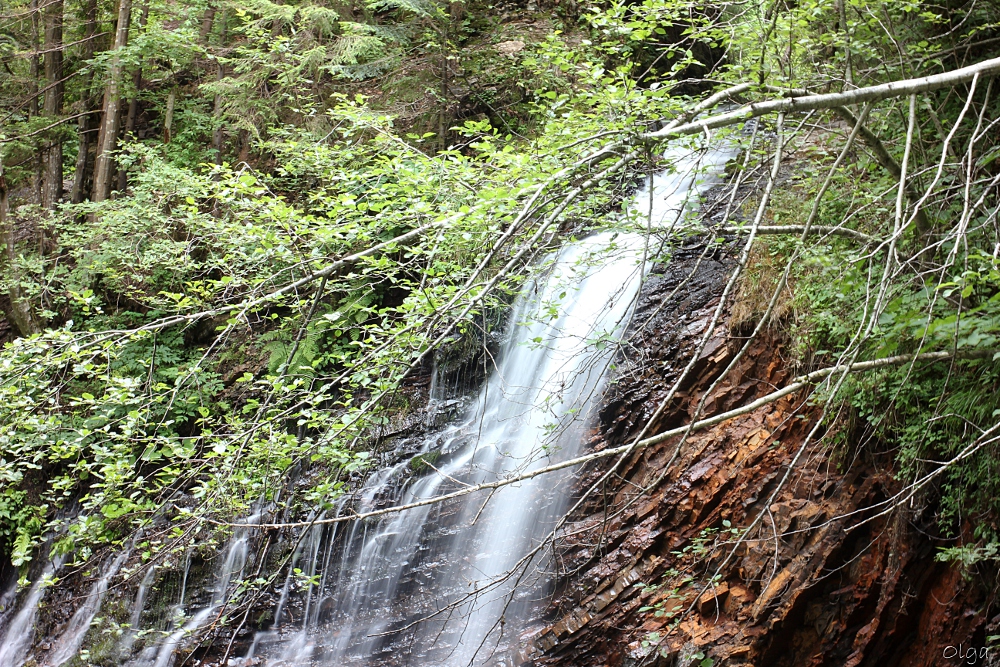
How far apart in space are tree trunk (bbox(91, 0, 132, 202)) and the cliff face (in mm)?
10016

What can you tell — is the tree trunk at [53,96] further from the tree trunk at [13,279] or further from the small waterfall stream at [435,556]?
the small waterfall stream at [435,556]

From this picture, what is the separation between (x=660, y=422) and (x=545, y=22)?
814 cm

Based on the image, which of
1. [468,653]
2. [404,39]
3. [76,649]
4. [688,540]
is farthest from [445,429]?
[404,39]

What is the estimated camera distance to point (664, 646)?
4844 mm

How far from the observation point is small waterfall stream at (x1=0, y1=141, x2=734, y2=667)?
20.9 feet

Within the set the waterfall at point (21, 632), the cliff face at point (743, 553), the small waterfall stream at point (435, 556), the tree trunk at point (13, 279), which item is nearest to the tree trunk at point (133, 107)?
the tree trunk at point (13, 279)

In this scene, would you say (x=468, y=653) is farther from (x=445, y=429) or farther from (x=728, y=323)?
(x=728, y=323)

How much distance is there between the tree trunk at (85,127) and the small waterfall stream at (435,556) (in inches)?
316

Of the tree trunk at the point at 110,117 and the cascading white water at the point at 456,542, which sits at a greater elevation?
the tree trunk at the point at 110,117

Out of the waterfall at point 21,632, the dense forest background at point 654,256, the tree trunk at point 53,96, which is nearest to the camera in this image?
the dense forest background at point 654,256

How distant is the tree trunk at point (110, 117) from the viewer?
431 inches

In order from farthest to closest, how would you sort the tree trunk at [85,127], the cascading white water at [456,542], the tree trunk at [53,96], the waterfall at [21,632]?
the tree trunk at [85,127], the tree trunk at [53,96], the waterfall at [21,632], the cascading white water at [456,542]

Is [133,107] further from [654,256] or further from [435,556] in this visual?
[654,256]

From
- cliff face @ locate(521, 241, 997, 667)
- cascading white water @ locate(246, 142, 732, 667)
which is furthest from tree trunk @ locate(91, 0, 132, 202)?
cliff face @ locate(521, 241, 997, 667)
